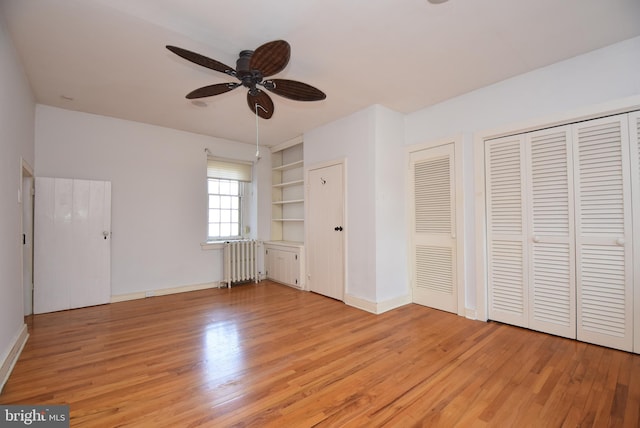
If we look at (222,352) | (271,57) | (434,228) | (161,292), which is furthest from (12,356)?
(434,228)

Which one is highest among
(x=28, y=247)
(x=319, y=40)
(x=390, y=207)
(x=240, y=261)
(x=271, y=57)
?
(x=319, y=40)

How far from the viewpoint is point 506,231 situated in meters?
3.16

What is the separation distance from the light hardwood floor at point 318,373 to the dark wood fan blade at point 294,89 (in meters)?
2.36

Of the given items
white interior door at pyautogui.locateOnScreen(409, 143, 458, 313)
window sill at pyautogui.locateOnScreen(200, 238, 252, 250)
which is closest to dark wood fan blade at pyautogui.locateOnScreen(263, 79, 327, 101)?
white interior door at pyautogui.locateOnScreen(409, 143, 458, 313)

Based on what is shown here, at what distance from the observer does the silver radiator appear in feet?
16.6

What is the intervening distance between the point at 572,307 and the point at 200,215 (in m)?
5.28

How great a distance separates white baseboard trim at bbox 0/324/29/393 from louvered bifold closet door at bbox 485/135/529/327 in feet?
14.8

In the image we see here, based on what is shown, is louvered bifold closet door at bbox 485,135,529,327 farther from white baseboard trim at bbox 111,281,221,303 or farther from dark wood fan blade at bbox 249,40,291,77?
white baseboard trim at bbox 111,281,221,303

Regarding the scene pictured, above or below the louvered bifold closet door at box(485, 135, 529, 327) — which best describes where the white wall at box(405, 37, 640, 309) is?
above

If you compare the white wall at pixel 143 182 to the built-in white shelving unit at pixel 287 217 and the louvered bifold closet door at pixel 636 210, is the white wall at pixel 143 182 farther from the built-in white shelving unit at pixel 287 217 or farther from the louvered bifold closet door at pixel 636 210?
the louvered bifold closet door at pixel 636 210

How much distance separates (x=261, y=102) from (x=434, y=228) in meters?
2.72

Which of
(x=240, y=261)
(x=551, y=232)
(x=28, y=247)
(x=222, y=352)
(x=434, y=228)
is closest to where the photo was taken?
(x=222, y=352)

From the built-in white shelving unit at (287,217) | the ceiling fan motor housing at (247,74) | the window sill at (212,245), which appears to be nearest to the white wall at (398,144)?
the built-in white shelving unit at (287,217)

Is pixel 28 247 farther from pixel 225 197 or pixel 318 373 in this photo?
pixel 318 373
